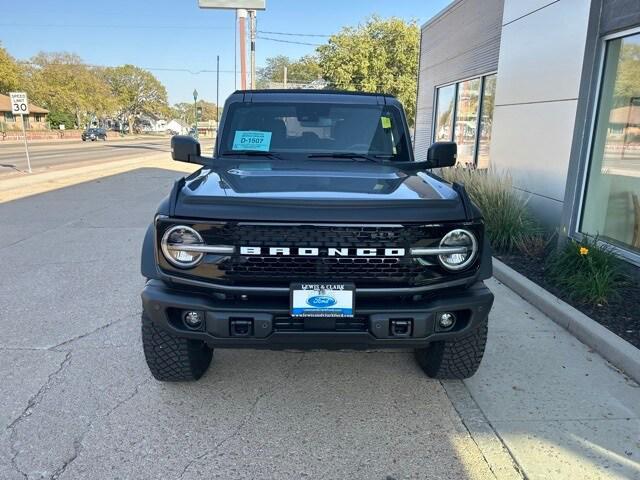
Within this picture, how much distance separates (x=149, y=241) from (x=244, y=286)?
0.64 meters

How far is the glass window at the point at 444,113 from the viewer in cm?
1292

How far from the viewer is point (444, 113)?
44.7ft

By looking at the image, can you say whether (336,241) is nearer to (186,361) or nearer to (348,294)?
(348,294)

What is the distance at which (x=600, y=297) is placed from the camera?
4332 millimetres

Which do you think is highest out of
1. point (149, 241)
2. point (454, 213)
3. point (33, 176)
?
point (454, 213)

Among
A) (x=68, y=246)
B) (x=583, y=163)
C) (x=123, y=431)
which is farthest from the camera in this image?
(x=68, y=246)

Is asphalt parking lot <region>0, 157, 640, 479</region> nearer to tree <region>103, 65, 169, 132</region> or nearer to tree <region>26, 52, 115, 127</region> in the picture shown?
tree <region>26, 52, 115, 127</region>

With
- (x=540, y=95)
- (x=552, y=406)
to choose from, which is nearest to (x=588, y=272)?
(x=552, y=406)

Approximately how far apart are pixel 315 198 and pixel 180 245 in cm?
73

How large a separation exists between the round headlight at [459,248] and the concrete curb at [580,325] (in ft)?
5.31

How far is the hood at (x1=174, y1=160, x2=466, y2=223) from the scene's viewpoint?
8.35 feet

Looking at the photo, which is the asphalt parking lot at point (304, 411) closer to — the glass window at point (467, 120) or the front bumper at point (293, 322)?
the front bumper at point (293, 322)

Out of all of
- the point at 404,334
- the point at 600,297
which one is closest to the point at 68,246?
the point at 404,334

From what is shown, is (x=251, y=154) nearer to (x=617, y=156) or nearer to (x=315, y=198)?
(x=315, y=198)
